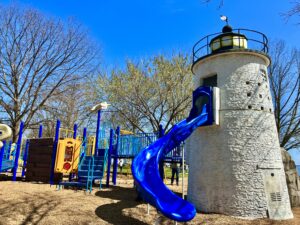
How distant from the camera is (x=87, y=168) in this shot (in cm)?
1138

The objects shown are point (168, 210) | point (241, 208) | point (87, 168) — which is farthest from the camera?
point (87, 168)

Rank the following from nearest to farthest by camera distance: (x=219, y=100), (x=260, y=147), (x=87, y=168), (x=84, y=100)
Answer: (x=260, y=147) → (x=219, y=100) → (x=87, y=168) → (x=84, y=100)

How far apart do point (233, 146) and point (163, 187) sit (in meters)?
3.43

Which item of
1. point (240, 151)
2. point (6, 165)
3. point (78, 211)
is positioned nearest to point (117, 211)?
point (78, 211)

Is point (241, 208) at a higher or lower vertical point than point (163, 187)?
lower

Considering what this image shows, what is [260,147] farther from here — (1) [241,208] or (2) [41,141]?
(2) [41,141]

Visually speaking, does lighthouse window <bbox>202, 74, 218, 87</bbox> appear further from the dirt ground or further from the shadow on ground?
the shadow on ground

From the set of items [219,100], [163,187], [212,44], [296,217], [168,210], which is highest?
[212,44]

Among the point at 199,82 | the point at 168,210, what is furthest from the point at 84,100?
the point at 168,210

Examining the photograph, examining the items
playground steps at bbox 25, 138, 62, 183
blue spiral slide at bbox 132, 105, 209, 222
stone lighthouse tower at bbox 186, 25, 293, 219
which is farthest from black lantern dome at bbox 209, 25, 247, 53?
playground steps at bbox 25, 138, 62, 183

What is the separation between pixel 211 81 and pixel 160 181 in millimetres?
4991

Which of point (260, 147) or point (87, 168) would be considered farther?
point (87, 168)

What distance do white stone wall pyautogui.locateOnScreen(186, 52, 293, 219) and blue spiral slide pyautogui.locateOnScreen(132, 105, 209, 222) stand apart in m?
1.37

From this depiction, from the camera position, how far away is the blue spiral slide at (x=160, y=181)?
5789mm
